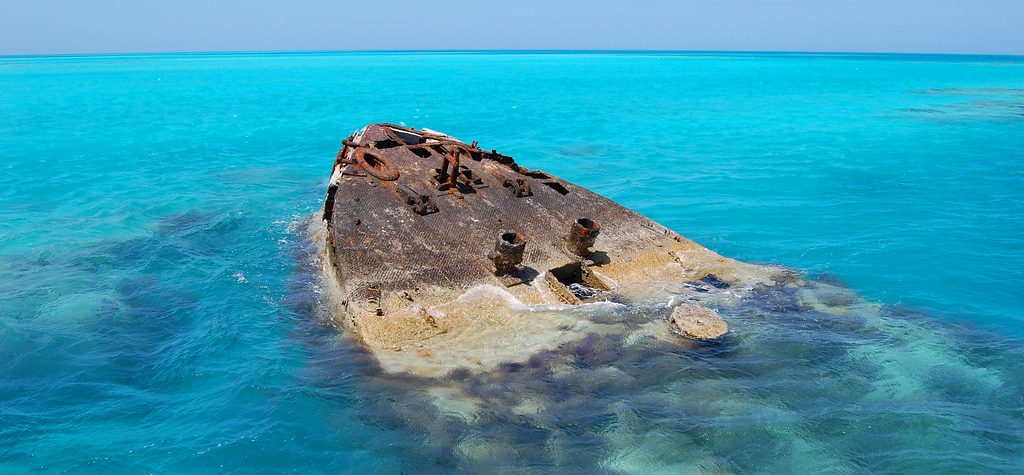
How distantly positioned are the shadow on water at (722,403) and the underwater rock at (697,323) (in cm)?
15

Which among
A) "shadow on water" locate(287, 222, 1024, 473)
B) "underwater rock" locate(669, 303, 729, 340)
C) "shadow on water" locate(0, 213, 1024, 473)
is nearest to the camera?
"shadow on water" locate(287, 222, 1024, 473)

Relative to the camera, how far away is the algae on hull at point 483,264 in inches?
299

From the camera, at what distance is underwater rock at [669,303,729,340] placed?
7.72m

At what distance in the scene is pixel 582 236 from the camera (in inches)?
368

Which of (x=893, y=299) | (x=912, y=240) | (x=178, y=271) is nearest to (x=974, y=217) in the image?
(x=912, y=240)

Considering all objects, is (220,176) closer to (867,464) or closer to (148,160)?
(148,160)

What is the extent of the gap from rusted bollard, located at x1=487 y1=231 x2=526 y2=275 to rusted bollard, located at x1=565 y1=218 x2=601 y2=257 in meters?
1.15

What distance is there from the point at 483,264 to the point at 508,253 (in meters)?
0.64

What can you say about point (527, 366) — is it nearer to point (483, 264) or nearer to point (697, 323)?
point (483, 264)

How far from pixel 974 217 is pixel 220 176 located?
22.4m

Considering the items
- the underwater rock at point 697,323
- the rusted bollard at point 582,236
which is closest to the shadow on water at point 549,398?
the underwater rock at point 697,323

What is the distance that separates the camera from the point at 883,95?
5144 centimetres

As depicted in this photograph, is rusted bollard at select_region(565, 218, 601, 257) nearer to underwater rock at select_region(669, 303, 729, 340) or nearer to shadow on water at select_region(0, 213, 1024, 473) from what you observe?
shadow on water at select_region(0, 213, 1024, 473)

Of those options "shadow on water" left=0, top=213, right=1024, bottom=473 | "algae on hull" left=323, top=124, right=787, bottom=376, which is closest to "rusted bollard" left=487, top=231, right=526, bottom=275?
"algae on hull" left=323, top=124, right=787, bottom=376
